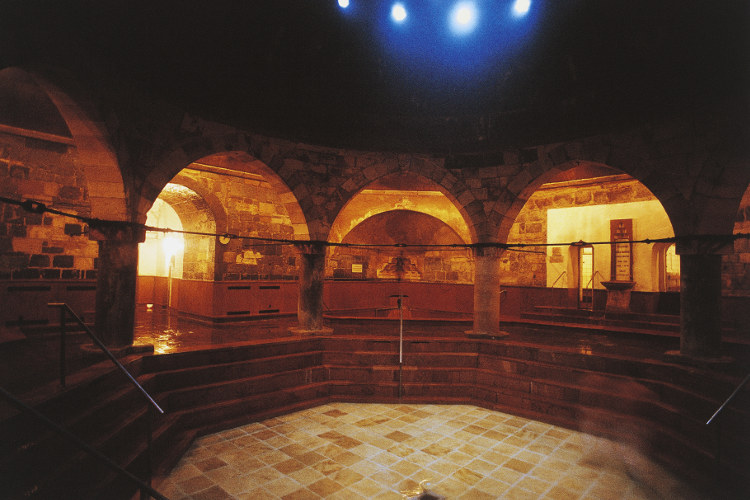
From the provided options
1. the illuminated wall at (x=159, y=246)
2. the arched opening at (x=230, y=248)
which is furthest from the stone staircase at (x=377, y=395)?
the illuminated wall at (x=159, y=246)

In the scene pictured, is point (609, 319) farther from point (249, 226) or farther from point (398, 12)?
point (249, 226)

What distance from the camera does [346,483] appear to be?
4.16m

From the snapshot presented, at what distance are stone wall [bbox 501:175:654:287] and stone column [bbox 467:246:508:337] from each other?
10.1 feet

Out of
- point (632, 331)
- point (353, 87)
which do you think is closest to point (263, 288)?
point (353, 87)

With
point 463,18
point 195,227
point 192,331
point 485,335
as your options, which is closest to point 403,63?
point 463,18

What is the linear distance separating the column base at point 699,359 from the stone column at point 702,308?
27mm

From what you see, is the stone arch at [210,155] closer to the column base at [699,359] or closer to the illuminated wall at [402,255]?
the illuminated wall at [402,255]

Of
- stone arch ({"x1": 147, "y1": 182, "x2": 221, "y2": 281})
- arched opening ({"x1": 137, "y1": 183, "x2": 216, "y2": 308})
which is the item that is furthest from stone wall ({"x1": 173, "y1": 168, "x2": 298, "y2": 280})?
arched opening ({"x1": 137, "y1": 183, "x2": 216, "y2": 308})

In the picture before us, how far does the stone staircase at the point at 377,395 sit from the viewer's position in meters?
3.59

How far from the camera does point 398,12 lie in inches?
334

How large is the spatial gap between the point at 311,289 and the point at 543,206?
7794mm

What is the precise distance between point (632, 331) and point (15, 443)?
9.97m

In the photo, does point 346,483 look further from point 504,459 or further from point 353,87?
point 353,87

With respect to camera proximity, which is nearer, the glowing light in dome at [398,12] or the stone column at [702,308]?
the stone column at [702,308]
